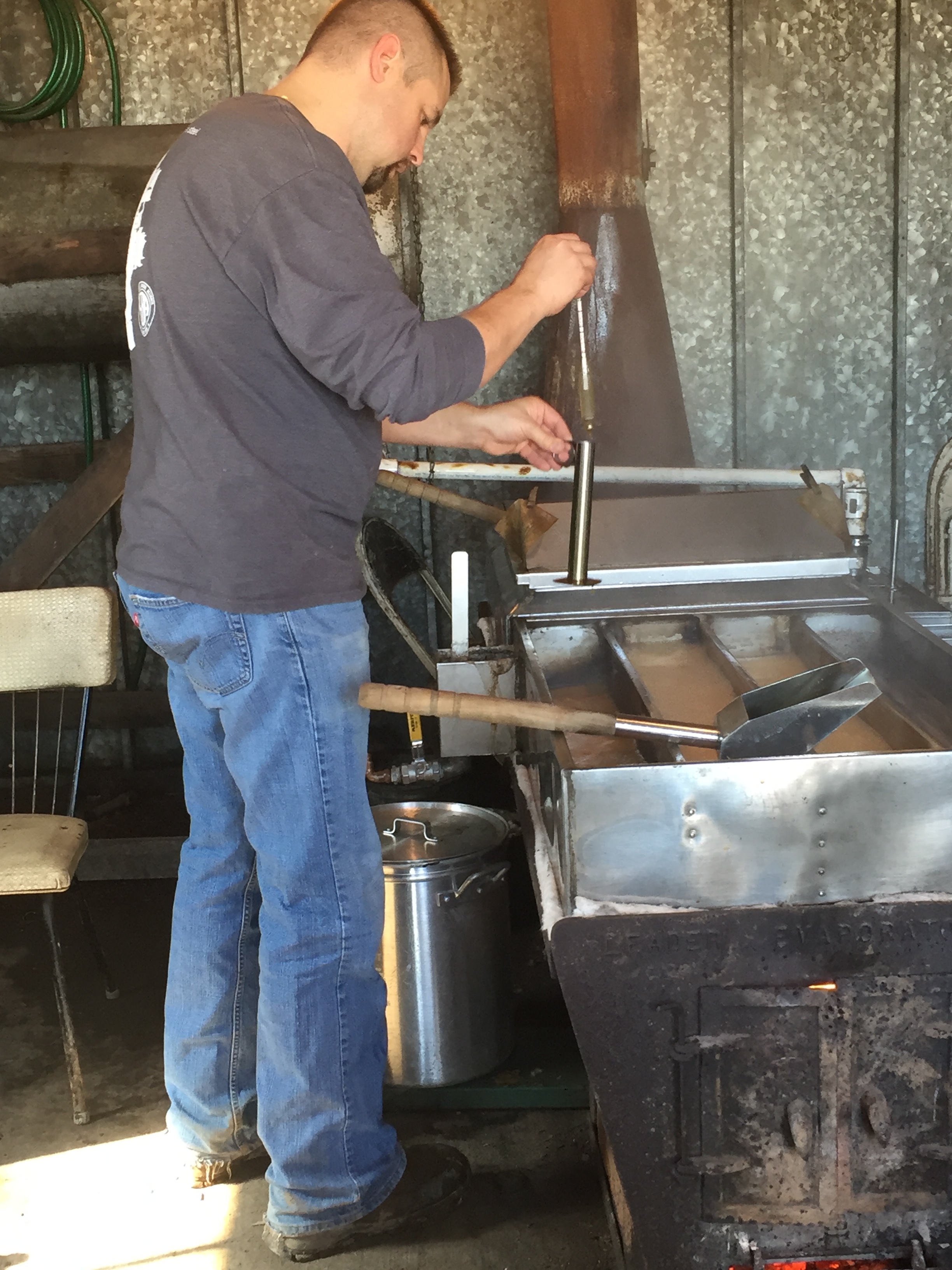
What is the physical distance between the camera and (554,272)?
1.94m

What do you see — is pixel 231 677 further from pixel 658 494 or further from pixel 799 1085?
pixel 658 494

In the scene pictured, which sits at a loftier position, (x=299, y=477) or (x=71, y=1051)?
Answer: (x=299, y=477)

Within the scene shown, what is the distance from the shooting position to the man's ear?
1799mm

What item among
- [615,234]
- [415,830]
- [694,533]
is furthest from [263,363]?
[615,234]

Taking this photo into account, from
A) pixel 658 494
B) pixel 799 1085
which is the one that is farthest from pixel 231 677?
pixel 658 494

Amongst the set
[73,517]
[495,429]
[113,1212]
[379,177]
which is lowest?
[113,1212]

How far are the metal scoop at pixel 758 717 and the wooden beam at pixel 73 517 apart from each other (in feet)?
7.97

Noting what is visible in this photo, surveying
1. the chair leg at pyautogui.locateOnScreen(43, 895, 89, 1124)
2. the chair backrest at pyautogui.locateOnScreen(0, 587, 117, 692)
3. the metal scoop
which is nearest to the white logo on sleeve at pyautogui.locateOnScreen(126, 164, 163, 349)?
the metal scoop

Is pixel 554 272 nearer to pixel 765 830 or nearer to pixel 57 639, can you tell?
pixel 765 830

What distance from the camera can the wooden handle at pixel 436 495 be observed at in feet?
8.73

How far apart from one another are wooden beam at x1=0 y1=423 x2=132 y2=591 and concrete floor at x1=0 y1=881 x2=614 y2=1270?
1.38 metres

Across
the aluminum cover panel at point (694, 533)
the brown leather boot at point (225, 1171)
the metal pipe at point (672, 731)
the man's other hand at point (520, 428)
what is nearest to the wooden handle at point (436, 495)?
the aluminum cover panel at point (694, 533)

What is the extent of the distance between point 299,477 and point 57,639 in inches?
50.1

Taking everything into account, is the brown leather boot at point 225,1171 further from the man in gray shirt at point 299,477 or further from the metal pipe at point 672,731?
the metal pipe at point 672,731
